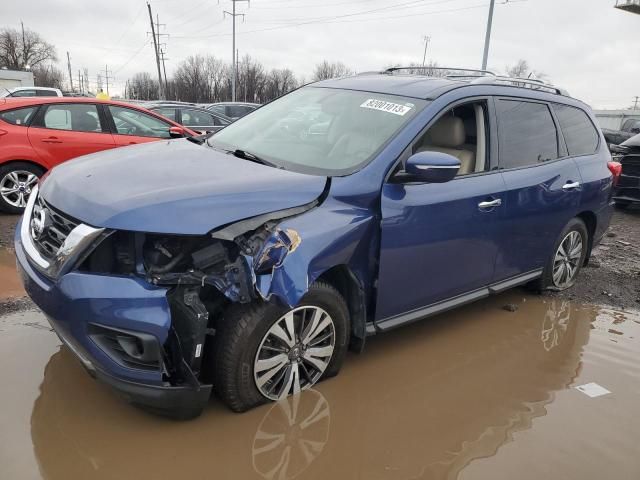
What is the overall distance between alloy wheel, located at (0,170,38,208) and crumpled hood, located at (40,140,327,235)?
12.9 feet

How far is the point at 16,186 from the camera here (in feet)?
21.3

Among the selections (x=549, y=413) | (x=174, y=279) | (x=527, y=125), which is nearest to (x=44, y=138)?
(x=174, y=279)

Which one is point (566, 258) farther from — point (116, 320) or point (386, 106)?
point (116, 320)

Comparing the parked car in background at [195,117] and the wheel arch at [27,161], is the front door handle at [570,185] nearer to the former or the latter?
the wheel arch at [27,161]

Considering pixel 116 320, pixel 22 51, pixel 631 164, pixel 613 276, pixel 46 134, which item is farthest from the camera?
pixel 22 51

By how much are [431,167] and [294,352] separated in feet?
4.26

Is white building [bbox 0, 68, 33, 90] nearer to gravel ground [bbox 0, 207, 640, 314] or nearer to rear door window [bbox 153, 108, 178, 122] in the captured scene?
rear door window [bbox 153, 108, 178, 122]

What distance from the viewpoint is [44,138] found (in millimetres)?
6633

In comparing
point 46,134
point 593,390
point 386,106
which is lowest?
point 593,390

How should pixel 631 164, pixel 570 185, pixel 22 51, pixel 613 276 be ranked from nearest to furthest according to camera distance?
pixel 570 185, pixel 613 276, pixel 631 164, pixel 22 51

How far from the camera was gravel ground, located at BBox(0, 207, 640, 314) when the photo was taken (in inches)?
201

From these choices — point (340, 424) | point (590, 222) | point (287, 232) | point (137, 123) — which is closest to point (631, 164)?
point (590, 222)

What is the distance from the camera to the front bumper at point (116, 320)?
2.34m

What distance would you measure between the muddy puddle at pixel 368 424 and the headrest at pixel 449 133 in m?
1.48
